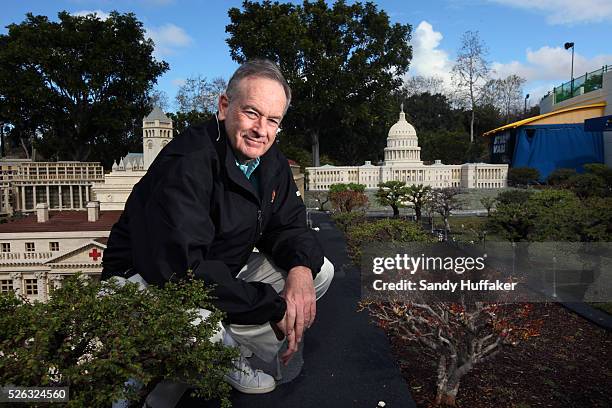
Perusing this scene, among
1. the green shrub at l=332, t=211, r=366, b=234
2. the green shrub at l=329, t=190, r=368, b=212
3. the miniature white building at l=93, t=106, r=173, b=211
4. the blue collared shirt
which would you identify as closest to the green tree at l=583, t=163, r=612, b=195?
the green shrub at l=329, t=190, r=368, b=212

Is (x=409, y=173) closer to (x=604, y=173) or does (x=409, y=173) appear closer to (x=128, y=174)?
(x=604, y=173)

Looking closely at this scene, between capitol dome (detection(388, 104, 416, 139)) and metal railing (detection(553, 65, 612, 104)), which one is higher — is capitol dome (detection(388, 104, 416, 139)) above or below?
below

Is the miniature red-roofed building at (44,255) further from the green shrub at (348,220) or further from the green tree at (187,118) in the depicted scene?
the green tree at (187,118)

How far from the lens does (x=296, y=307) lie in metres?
2.72

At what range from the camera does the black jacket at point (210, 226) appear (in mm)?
2371

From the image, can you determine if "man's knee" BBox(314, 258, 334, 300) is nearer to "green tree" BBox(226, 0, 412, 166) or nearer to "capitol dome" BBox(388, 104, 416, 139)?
"green tree" BBox(226, 0, 412, 166)

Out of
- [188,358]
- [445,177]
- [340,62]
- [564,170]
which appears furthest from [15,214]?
[564,170]

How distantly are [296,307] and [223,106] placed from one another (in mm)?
1284

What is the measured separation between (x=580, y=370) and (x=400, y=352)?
8.14 ft

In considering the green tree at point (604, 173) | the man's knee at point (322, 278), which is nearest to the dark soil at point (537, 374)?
the man's knee at point (322, 278)

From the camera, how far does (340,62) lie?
38.8 meters

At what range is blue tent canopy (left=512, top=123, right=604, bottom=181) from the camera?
3666 cm

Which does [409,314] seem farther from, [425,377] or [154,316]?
[154,316]

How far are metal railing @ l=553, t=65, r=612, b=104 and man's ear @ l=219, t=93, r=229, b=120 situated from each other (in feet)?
121
